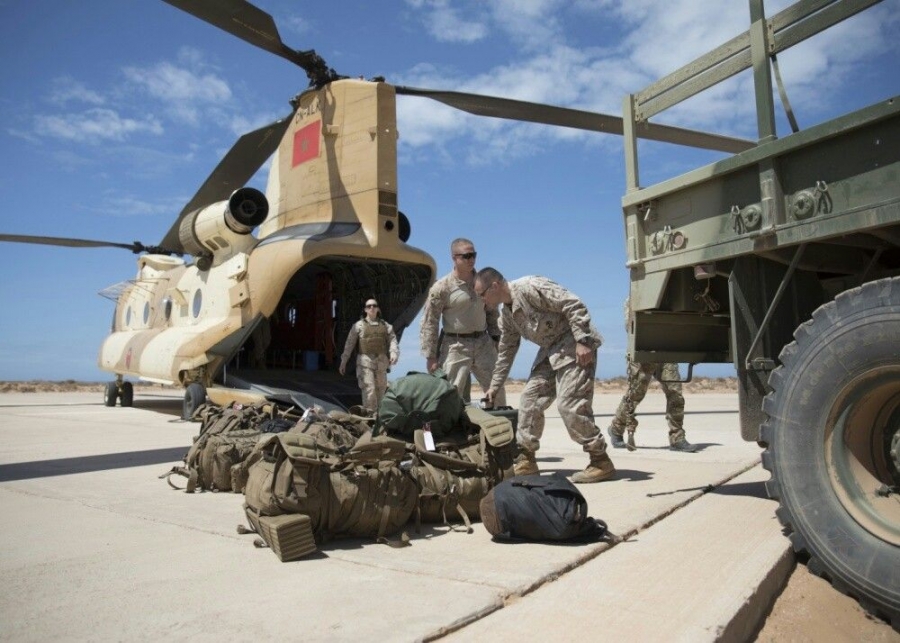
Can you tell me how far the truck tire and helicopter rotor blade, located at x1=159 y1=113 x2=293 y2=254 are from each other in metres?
9.18

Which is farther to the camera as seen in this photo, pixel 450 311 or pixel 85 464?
pixel 450 311

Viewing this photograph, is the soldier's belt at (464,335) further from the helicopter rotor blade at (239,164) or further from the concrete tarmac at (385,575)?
the helicopter rotor blade at (239,164)

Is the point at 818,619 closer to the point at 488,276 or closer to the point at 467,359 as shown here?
the point at 488,276

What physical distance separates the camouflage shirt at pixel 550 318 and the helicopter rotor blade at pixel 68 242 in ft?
37.6

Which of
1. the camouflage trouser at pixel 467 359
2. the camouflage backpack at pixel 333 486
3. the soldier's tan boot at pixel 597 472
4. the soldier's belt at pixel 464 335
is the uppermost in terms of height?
the soldier's belt at pixel 464 335

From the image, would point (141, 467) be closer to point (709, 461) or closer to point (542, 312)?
point (542, 312)

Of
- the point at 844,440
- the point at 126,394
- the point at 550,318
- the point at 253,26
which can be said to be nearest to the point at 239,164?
the point at 253,26

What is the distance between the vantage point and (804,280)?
3191mm

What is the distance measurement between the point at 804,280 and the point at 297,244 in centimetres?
628

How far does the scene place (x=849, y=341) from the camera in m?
2.29

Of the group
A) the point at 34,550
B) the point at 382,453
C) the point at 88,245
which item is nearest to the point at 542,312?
the point at 382,453

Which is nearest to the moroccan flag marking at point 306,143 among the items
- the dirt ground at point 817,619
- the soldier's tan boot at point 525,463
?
the soldier's tan boot at point 525,463

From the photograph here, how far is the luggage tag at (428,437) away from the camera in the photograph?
10.7 feet

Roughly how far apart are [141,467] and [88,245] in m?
9.79
